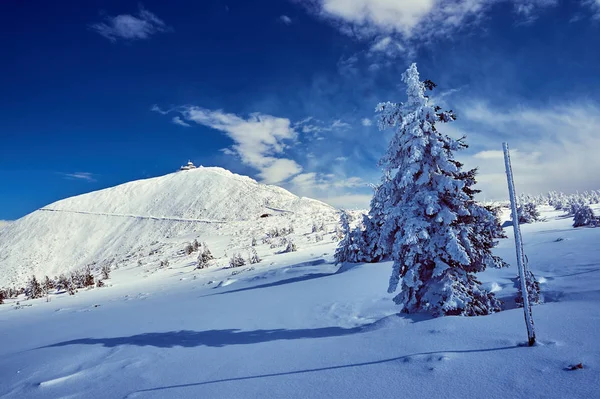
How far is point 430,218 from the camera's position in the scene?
23.0 feet

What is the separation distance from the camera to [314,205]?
6088 centimetres

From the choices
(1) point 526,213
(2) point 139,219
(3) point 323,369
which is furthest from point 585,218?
(2) point 139,219

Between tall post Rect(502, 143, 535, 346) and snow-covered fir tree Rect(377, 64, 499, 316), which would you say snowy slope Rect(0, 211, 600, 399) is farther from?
snow-covered fir tree Rect(377, 64, 499, 316)

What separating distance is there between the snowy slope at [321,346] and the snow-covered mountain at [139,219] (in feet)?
88.0

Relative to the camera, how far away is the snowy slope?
3602mm

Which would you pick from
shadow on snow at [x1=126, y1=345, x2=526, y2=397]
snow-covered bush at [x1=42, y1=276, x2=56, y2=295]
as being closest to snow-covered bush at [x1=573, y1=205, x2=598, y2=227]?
shadow on snow at [x1=126, y1=345, x2=526, y2=397]

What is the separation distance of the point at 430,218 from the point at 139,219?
67394 millimetres

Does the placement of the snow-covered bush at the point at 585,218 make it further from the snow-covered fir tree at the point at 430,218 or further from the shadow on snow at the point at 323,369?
the shadow on snow at the point at 323,369

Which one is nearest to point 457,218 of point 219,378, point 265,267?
point 219,378

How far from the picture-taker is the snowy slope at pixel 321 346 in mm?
3602

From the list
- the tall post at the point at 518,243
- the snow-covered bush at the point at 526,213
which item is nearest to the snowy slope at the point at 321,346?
the tall post at the point at 518,243

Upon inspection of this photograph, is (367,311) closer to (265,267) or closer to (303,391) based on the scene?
(303,391)

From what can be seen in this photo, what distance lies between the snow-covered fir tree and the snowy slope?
2.33 ft

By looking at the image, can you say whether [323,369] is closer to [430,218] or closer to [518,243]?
[518,243]
